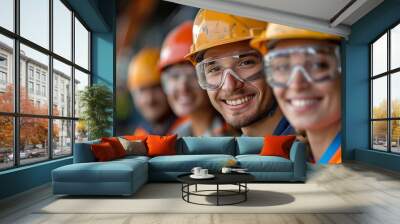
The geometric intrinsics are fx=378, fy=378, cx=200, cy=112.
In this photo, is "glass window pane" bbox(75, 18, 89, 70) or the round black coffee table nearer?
the round black coffee table

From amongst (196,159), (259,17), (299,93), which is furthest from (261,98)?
(259,17)

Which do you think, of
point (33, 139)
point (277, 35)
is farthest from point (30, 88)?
point (277, 35)

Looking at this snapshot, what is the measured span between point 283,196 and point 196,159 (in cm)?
164

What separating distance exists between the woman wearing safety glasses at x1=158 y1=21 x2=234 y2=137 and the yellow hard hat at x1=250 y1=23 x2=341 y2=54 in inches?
58.4

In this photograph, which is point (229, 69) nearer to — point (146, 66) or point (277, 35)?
point (277, 35)

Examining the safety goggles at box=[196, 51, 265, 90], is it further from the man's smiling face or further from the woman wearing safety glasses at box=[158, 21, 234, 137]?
the woman wearing safety glasses at box=[158, 21, 234, 137]

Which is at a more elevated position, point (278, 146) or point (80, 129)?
point (80, 129)

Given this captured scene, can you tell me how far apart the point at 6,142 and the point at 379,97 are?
303 inches

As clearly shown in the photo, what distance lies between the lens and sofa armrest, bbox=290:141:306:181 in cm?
591

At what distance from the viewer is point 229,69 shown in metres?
7.93

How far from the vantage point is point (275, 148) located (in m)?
6.37

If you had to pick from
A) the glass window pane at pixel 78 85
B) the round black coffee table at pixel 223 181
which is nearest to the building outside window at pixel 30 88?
the glass window pane at pixel 78 85

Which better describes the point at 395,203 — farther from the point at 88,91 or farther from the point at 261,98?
the point at 88,91

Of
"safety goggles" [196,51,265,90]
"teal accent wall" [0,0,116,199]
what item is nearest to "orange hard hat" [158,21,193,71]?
"safety goggles" [196,51,265,90]
